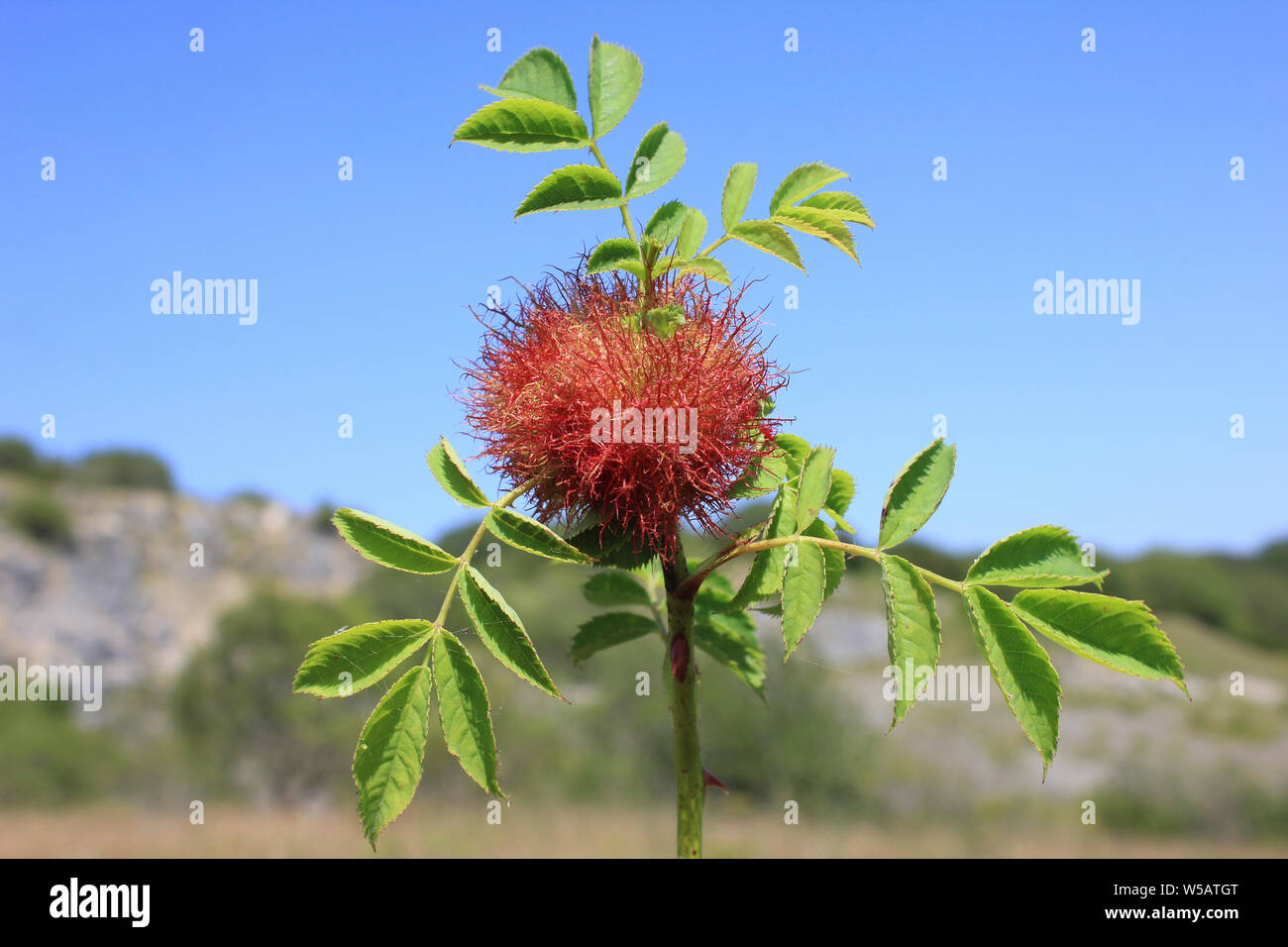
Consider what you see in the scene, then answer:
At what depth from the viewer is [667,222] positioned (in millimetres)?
1383

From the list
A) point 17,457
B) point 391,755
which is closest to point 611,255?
point 391,755

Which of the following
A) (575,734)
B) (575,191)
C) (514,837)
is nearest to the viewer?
(575,191)

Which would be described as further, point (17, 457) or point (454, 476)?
point (17, 457)

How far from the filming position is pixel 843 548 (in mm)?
1344

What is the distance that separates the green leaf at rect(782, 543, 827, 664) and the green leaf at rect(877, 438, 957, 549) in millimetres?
159

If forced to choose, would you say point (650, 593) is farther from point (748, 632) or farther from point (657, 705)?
point (657, 705)

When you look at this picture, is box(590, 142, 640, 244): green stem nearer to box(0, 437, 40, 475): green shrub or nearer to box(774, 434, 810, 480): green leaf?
box(774, 434, 810, 480): green leaf

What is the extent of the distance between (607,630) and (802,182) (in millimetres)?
926

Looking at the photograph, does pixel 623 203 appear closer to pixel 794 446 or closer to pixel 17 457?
pixel 794 446

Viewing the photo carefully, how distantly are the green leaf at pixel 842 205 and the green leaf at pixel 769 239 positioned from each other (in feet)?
0.28

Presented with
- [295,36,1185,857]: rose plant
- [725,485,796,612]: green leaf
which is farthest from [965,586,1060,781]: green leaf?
[725,485,796,612]: green leaf

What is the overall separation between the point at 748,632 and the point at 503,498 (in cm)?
63

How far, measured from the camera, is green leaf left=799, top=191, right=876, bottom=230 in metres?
1.41

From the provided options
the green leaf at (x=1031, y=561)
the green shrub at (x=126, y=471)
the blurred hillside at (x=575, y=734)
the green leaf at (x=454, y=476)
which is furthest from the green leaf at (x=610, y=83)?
the green shrub at (x=126, y=471)
